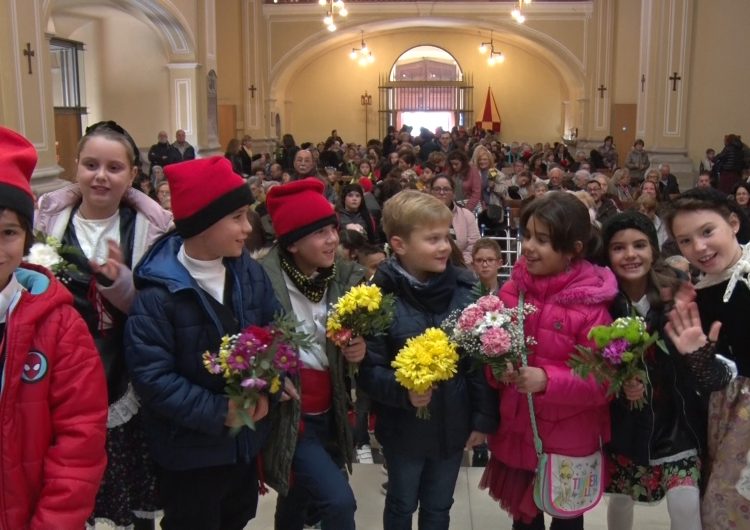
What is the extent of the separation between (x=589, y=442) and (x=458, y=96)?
→ 26.1 meters

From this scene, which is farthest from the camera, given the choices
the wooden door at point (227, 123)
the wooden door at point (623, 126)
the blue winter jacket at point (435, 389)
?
the wooden door at point (623, 126)

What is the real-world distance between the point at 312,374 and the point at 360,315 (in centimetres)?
45

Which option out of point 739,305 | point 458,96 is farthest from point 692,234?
point 458,96

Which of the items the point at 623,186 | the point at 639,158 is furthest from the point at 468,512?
the point at 639,158

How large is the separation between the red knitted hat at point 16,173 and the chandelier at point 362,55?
25.1m

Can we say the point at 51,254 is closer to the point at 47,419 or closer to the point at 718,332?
the point at 47,419

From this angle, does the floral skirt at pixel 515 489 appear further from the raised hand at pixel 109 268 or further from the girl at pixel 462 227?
the girl at pixel 462 227

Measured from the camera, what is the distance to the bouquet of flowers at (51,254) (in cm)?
246

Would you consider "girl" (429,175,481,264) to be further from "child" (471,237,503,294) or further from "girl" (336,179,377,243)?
"child" (471,237,503,294)

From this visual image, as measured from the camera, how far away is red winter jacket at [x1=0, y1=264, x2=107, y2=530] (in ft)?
6.98

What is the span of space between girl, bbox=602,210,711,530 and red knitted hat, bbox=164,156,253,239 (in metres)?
1.50

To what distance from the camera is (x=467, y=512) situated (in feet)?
13.2

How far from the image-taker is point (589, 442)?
2.97 meters

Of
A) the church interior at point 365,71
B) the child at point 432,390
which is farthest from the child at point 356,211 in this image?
the church interior at point 365,71
